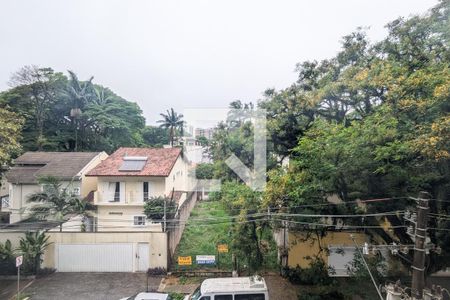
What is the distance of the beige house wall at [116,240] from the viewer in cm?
1199

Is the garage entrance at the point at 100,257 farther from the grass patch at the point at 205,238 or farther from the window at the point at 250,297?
the window at the point at 250,297

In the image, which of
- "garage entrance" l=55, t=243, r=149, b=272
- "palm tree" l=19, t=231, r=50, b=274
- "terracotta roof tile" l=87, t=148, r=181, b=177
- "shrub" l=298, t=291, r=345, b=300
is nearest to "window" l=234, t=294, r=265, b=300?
"shrub" l=298, t=291, r=345, b=300

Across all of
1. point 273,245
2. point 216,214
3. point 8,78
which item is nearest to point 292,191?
point 273,245

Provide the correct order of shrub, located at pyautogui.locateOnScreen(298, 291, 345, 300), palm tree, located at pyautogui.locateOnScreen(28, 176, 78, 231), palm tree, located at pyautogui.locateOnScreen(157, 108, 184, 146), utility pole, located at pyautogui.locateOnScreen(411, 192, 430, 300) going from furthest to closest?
palm tree, located at pyautogui.locateOnScreen(157, 108, 184, 146) → palm tree, located at pyautogui.locateOnScreen(28, 176, 78, 231) → shrub, located at pyautogui.locateOnScreen(298, 291, 345, 300) → utility pole, located at pyautogui.locateOnScreen(411, 192, 430, 300)

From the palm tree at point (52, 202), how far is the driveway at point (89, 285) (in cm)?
263

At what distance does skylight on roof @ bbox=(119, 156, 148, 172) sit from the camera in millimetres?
15927

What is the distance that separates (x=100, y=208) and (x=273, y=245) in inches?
350

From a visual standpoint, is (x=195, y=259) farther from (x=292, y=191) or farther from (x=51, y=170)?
(x=51, y=170)

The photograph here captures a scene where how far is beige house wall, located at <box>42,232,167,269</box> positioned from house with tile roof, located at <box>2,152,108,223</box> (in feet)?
15.9

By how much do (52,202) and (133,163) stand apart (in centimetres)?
429

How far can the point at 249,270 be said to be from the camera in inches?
425

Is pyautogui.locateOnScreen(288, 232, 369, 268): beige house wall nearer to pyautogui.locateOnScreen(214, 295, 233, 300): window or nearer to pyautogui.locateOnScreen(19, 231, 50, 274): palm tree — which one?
pyautogui.locateOnScreen(214, 295, 233, 300): window

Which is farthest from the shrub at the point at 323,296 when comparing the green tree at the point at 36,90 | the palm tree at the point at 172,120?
the palm tree at the point at 172,120

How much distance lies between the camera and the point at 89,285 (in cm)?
1099
